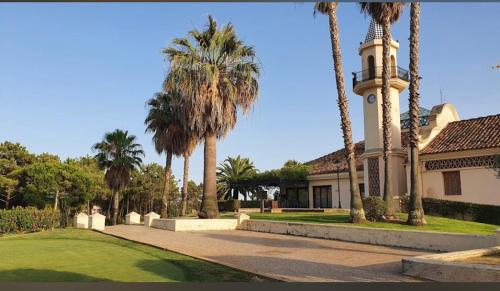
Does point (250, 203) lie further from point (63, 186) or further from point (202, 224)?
point (202, 224)

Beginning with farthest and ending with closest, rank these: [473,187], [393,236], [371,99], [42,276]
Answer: [371,99]
[473,187]
[393,236]
[42,276]

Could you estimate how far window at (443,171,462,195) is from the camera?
23422 millimetres

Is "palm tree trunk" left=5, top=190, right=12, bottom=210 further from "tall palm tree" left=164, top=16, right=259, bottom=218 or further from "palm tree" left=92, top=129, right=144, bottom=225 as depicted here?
"tall palm tree" left=164, top=16, right=259, bottom=218

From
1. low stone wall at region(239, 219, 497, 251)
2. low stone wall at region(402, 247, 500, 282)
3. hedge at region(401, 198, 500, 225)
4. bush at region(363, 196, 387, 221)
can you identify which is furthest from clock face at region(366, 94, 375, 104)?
low stone wall at region(402, 247, 500, 282)

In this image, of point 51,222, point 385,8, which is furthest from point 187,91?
point 51,222

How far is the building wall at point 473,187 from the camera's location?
21984 millimetres

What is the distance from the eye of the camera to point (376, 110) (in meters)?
26.6

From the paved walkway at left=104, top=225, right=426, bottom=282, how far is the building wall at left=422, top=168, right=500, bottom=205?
40.7ft

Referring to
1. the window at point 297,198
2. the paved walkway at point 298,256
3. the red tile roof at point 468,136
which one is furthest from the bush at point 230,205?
the paved walkway at point 298,256

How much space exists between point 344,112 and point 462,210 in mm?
8735

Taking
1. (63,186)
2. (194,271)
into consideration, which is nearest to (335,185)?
(63,186)

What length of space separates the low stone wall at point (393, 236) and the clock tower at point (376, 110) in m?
11.8

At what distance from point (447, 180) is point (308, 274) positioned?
59.5ft

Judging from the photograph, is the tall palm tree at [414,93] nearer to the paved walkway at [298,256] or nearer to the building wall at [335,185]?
the paved walkway at [298,256]
